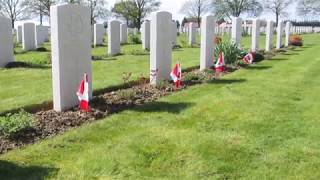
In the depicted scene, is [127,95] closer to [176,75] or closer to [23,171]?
[176,75]

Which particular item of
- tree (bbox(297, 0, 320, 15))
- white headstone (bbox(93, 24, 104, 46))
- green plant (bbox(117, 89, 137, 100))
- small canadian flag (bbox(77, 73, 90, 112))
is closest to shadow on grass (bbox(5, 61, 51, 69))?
green plant (bbox(117, 89, 137, 100))

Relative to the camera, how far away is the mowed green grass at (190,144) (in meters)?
4.84

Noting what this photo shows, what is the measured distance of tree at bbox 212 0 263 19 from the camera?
67.5 m

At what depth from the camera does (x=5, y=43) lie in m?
14.7

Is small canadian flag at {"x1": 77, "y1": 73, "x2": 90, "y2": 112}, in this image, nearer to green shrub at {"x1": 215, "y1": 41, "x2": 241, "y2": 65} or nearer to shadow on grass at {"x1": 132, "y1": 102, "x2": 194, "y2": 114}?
shadow on grass at {"x1": 132, "y1": 102, "x2": 194, "y2": 114}

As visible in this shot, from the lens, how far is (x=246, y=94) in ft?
31.0

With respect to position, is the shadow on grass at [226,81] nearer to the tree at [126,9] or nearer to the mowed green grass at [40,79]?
the mowed green grass at [40,79]

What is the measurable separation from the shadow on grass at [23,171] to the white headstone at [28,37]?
1742 cm

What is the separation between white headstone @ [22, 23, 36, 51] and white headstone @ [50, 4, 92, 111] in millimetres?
14458

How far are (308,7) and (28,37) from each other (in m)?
55.0

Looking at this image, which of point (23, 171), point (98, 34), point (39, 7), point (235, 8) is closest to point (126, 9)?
point (39, 7)

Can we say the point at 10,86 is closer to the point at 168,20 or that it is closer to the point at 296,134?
the point at 168,20

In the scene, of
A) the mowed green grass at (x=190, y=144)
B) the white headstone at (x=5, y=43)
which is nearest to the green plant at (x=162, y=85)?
the mowed green grass at (x=190, y=144)

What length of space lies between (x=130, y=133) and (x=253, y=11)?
66347 mm
